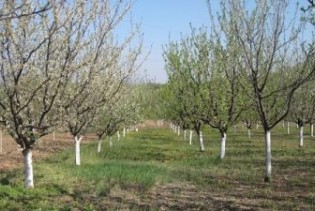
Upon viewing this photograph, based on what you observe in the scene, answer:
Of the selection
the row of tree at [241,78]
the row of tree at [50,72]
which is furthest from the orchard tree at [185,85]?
the row of tree at [50,72]

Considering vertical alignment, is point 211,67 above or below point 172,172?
above

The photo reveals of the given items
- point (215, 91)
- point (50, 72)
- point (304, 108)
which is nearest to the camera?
point (50, 72)

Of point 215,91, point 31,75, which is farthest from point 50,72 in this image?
point 215,91

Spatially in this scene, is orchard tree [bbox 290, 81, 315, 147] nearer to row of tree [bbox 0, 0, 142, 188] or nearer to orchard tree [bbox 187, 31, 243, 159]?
orchard tree [bbox 187, 31, 243, 159]

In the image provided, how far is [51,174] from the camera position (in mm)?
14453

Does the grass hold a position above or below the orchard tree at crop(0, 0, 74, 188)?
below

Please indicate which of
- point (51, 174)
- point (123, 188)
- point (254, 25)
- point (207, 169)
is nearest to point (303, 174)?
point (207, 169)

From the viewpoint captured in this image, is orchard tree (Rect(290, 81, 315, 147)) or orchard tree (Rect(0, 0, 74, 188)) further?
orchard tree (Rect(290, 81, 315, 147))

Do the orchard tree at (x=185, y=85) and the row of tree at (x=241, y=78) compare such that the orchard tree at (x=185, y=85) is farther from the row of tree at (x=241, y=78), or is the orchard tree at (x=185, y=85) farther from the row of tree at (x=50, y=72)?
the row of tree at (x=50, y=72)

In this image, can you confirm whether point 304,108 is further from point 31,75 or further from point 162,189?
point 31,75

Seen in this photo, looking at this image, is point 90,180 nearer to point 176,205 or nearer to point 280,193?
point 176,205

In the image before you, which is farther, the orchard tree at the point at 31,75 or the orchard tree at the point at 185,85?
the orchard tree at the point at 185,85

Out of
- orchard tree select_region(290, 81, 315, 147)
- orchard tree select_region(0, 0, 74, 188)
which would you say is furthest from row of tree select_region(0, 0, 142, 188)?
orchard tree select_region(290, 81, 315, 147)

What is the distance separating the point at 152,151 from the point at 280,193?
52.8 feet
